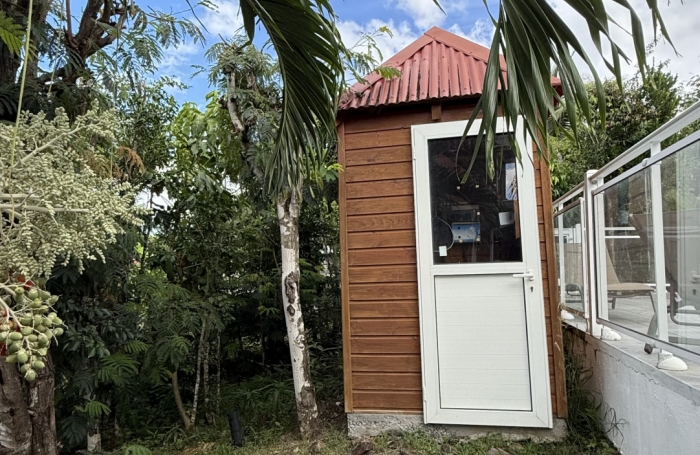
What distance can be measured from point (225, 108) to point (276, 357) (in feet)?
9.13

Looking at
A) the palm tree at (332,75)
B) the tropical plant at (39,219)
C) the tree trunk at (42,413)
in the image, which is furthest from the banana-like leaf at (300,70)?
the tree trunk at (42,413)

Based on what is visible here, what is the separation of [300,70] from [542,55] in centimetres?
119

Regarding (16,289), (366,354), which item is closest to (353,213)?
(366,354)

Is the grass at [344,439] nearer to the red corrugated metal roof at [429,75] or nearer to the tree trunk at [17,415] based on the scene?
the tree trunk at [17,415]

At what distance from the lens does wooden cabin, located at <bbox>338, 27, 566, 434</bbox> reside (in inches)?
113

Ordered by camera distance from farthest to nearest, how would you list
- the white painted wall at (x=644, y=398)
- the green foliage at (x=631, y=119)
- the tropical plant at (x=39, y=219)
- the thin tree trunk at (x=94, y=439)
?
1. the green foliage at (x=631, y=119)
2. the thin tree trunk at (x=94, y=439)
3. the white painted wall at (x=644, y=398)
4. the tropical plant at (x=39, y=219)

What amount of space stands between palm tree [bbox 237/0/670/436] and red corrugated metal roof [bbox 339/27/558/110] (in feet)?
2.98

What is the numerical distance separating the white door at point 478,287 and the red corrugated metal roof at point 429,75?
256mm

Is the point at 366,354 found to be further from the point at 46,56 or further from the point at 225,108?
the point at 46,56

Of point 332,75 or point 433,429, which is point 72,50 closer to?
point 332,75

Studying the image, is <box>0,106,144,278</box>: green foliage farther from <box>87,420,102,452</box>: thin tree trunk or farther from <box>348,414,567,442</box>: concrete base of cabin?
<box>348,414,567,442</box>: concrete base of cabin

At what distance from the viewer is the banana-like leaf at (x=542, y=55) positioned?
791 mm

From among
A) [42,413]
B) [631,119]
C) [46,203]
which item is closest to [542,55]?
[46,203]

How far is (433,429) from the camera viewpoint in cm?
296
